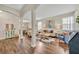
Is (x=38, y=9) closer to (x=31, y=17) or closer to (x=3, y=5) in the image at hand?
(x=31, y=17)

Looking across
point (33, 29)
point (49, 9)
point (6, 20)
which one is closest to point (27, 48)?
point (33, 29)

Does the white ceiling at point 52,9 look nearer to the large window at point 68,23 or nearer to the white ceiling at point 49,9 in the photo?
the white ceiling at point 49,9

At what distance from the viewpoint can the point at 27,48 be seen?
2.45 metres

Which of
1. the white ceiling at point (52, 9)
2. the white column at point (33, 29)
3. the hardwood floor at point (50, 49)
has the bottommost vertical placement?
the hardwood floor at point (50, 49)

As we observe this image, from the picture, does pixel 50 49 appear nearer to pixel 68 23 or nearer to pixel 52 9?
pixel 68 23

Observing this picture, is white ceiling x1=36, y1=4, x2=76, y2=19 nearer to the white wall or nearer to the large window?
the large window

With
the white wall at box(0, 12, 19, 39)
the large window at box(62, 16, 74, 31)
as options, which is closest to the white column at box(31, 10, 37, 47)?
the white wall at box(0, 12, 19, 39)

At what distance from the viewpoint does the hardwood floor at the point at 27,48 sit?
8.02ft

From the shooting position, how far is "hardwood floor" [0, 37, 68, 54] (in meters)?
2.44

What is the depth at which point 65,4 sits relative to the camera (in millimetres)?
2434

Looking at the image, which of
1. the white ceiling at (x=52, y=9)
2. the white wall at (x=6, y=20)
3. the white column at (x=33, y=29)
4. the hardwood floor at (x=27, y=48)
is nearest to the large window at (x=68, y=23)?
the white ceiling at (x=52, y=9)

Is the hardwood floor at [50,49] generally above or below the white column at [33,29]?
below

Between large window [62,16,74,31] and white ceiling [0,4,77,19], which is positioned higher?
white ceiling [0,4,77,19]
